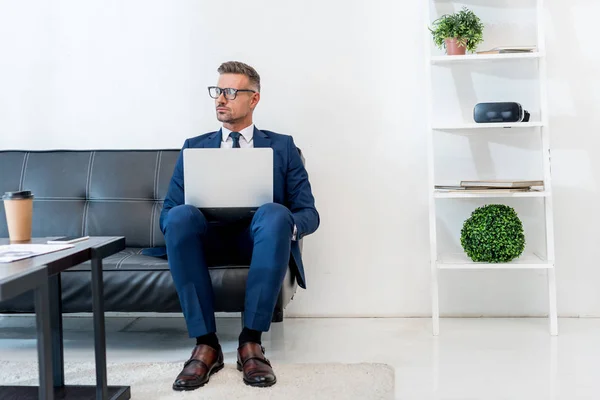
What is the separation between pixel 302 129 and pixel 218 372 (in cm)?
133

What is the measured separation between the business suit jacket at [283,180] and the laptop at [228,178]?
0.81 ft

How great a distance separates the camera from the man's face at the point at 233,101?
253 centimetres

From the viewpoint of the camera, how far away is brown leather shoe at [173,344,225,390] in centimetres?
198

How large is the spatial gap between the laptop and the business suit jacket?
25cm

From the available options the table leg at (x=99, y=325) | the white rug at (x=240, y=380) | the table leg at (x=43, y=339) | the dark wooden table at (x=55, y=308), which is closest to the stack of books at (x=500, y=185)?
the white rug at (x=240, y=380)

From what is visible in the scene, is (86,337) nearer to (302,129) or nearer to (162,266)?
(162,266)

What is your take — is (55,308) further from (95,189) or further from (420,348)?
(420,348)

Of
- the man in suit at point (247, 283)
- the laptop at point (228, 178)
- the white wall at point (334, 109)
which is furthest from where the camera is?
the white wall at point (334, 109)

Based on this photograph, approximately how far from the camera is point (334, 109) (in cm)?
308

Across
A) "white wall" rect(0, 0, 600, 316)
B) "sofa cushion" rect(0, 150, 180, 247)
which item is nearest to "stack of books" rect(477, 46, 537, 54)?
"white wall" rect(0, 0, 600, 316)

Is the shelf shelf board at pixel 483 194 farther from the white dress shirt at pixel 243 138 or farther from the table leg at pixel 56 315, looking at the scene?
the table leg at pixel 56 315

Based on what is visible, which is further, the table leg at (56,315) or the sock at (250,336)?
the sock at (250,336)

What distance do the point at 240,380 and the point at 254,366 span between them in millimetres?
69

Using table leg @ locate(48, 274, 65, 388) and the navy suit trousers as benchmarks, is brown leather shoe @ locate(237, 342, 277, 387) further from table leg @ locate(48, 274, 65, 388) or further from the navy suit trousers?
table leg @ locate(48, 274, 65, 388)
